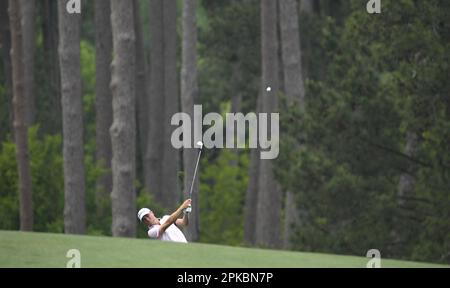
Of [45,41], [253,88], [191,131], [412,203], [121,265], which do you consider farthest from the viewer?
[45,41]

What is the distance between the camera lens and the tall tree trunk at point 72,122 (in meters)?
24.4

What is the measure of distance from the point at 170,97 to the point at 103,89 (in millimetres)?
2217

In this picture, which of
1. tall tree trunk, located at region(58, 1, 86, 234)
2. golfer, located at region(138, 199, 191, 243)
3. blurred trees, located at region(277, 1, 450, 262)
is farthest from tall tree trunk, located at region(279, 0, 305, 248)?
golfer, located at region(138, 199, 191, 243)

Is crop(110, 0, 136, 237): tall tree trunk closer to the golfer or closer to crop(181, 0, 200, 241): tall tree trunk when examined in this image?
crop(181, 0, 200, 241): tall tree trunk

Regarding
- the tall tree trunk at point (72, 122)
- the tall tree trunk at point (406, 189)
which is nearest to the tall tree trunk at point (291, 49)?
the tall tree trunk at point (406, 189)

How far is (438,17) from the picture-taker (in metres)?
22.0

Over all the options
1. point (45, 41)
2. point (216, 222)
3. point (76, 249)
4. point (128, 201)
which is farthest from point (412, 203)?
point (216, 222)

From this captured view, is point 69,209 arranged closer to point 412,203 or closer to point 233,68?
point 412,203

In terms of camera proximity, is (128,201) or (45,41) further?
(45,41)

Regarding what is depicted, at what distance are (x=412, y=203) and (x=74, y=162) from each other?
712 cm

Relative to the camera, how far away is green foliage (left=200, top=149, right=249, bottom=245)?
4731 cm

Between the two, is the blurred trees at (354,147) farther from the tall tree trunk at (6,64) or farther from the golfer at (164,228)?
the golfer at (164,228)

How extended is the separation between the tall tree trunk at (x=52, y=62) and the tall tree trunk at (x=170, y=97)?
5733mm

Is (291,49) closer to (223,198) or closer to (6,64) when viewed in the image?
(6,64)
